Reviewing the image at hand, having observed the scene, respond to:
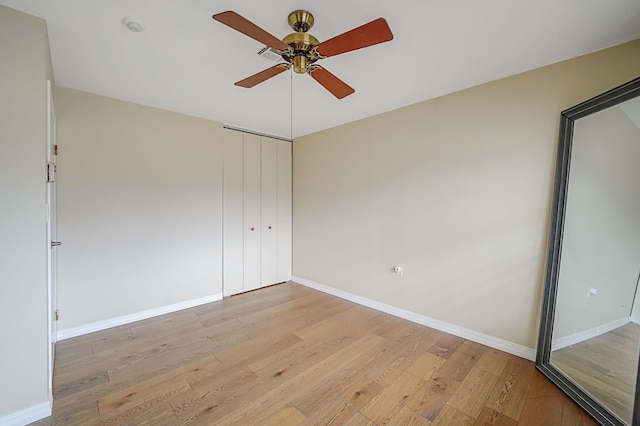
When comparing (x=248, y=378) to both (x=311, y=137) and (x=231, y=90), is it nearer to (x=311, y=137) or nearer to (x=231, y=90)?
(x=231, y=90)

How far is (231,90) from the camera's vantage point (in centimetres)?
264

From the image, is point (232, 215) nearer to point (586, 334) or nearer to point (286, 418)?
point (286, 418)

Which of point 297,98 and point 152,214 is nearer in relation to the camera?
point 297,98

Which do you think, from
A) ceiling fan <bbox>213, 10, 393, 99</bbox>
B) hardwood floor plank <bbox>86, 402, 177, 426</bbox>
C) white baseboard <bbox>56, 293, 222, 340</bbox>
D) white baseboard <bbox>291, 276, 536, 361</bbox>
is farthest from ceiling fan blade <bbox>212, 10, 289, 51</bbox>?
white baseboard <bbox>56, 293, 222, 340</bbox>

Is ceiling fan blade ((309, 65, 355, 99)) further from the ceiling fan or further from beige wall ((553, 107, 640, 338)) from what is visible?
beige wall ((553, 107, 640, 338))

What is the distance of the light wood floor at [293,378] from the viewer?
169 cm

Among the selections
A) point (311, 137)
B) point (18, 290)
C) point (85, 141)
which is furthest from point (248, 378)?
point (311, 137)

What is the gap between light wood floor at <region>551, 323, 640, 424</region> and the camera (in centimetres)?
152

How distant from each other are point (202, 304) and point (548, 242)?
12.8ft

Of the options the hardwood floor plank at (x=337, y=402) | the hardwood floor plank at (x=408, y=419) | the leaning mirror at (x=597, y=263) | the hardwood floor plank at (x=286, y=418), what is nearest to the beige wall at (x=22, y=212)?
the hardwood floor plank at (x=286, y=418)

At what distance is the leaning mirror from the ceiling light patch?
10.3ft

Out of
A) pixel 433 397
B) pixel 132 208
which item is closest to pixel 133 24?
pixel 132 208

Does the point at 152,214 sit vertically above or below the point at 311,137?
below

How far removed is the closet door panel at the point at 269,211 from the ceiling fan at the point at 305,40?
2.44m
